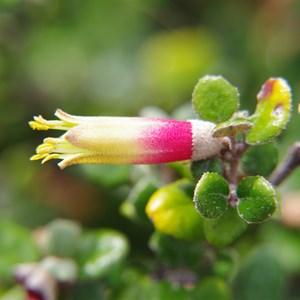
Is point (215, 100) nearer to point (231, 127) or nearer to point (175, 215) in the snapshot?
point (231, 127)

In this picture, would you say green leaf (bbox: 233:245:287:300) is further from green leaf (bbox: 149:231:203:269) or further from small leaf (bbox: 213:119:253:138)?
small leaf (bbox: 213:119:253:138)

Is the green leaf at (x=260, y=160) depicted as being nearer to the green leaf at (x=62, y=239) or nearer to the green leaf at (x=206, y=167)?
the green leaf at (x=206, y=167)

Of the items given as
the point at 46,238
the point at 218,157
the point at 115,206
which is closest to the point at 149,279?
the point at 46,238

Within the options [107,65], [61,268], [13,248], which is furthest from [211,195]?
[107,65]

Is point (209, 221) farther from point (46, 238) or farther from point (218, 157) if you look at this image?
point (46, 238)

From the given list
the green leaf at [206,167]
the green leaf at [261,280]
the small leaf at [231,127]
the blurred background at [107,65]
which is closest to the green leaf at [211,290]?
the green leaf at [261,280]
